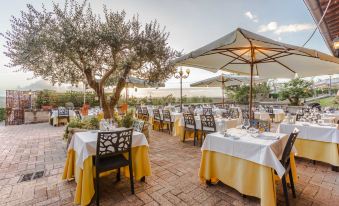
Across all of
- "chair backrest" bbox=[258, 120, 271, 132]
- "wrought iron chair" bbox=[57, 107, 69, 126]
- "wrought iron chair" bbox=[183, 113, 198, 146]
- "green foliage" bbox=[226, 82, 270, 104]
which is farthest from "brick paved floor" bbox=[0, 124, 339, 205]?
"green foliage" bbox=[226, 82, 270, 104]

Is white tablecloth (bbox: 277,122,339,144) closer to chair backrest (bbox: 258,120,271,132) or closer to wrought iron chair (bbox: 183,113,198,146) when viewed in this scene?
chair backrest (bbox: 258,120,271,132)

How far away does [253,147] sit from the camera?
2.50m

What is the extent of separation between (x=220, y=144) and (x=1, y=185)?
377cm

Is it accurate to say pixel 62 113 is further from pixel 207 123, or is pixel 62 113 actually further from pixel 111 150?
pixel 111 150

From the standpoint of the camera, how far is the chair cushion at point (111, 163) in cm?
264

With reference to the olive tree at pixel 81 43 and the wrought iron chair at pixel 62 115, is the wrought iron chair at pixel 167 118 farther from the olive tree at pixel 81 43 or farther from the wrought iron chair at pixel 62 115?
the wrought iron chair at pixel 62 115

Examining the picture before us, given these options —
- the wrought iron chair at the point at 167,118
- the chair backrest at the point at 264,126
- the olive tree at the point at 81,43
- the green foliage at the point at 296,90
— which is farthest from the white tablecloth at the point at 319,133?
the green foliage at the point at 296,90

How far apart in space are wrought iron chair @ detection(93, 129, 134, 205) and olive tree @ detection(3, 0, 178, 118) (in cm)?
237

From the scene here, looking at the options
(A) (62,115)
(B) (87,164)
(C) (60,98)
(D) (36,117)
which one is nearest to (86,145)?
(B) (87,164)

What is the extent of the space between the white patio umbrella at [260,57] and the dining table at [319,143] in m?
1.23

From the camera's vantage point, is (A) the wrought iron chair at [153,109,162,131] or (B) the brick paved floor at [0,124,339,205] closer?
(B) the brick paved floor at [0,124,339,205]

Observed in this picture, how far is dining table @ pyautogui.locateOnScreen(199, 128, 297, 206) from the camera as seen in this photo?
2291mm

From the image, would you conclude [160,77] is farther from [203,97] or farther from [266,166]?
[203,97]

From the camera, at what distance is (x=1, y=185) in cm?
317
